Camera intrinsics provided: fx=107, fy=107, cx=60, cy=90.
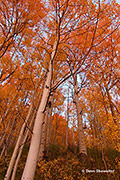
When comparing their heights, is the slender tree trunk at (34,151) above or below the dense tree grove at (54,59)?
below

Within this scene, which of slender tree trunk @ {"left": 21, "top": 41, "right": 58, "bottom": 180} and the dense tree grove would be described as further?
the dense tree grove

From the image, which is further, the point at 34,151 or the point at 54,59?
the point at 54,59

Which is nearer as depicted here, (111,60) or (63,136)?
(111,60)

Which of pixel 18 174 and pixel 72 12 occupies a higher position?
pixel 72 12

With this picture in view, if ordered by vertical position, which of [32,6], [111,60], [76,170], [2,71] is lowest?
[76,170]

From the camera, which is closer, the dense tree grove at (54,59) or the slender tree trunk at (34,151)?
the slender tree trunk at (34,151)

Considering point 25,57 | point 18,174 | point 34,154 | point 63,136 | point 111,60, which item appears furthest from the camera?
point 63,136

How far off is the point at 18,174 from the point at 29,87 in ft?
13.1

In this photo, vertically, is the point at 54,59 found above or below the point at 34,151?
above

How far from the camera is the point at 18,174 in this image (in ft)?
15.6

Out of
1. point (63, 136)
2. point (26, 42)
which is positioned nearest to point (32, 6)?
point (26, 42)

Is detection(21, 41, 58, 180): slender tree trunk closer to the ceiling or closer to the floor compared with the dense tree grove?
closer to the floor

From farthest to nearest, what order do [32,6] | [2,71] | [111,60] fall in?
[111,60] < [2,71] < [32,6]

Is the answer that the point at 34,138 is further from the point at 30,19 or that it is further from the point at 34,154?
the point at 30,19
